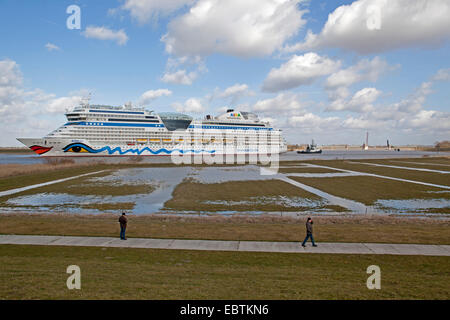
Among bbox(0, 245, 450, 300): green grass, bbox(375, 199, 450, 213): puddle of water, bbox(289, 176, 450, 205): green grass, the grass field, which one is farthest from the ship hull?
bbox(0, 245, 450, 300): green grass

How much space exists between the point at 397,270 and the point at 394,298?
10.0 feet

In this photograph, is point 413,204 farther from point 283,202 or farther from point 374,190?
point 283,202

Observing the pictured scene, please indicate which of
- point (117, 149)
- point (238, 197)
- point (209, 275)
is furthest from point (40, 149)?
point (209, 275)

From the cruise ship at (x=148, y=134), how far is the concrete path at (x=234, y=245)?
288 ft

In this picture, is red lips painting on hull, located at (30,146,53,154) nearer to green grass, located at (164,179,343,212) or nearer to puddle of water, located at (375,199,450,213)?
green grass, located at (164,179,343,212)

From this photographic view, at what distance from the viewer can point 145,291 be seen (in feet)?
27.3

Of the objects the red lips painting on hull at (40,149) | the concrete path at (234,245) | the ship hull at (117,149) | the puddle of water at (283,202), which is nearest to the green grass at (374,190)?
the puddle of water at (283,202)

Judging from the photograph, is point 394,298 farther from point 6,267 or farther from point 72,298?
point 6,267

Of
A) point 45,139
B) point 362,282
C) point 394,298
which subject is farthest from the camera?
point 45,139

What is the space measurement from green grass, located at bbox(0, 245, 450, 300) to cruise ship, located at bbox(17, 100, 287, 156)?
90158mm

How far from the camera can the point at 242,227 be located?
57.8ft

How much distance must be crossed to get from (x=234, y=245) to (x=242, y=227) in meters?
3.72

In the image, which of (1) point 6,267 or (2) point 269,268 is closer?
(1) point 6,267

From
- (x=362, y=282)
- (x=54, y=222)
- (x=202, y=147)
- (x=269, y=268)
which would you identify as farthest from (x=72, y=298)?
(x=202, y=147)
